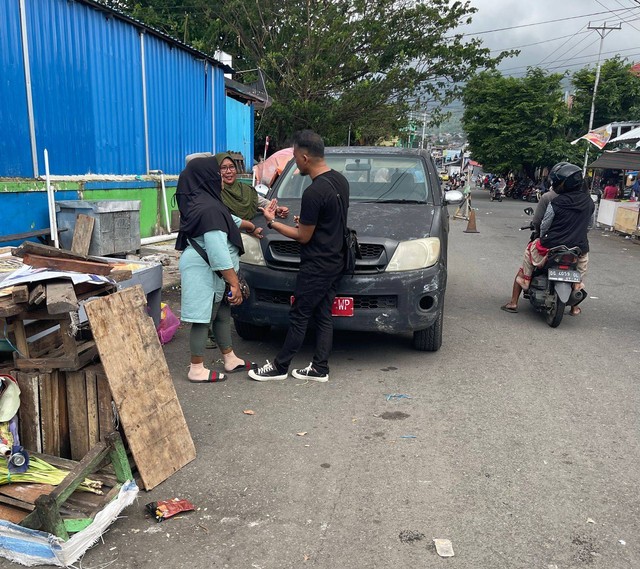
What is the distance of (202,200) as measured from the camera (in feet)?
13.6

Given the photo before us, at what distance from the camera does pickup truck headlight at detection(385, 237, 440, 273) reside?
15.6ft

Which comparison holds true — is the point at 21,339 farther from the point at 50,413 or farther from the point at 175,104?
the point at 175,104

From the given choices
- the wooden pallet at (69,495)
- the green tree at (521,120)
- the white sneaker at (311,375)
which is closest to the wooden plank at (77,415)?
the wooden pallet at (69,495)

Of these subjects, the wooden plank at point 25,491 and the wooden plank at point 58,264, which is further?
the wooden plank at point 58,264

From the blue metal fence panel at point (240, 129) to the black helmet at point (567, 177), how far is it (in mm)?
9499

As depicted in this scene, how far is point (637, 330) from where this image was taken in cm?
639

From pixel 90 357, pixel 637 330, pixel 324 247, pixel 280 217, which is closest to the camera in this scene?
pixel 90 357

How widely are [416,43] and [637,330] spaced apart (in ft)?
58.6

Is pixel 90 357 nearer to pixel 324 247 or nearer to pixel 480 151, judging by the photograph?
pixel 324 247

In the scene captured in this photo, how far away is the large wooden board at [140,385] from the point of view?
2.93m

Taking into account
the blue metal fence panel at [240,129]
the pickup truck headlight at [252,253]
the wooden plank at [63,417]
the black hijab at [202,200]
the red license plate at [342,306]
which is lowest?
the wooden plank at [63,417]

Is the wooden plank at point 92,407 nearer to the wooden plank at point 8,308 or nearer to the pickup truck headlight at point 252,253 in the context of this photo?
the wooden plank at point 8,308

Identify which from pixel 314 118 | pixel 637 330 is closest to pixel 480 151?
pixel 314 118

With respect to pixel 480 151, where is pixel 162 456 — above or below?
below
